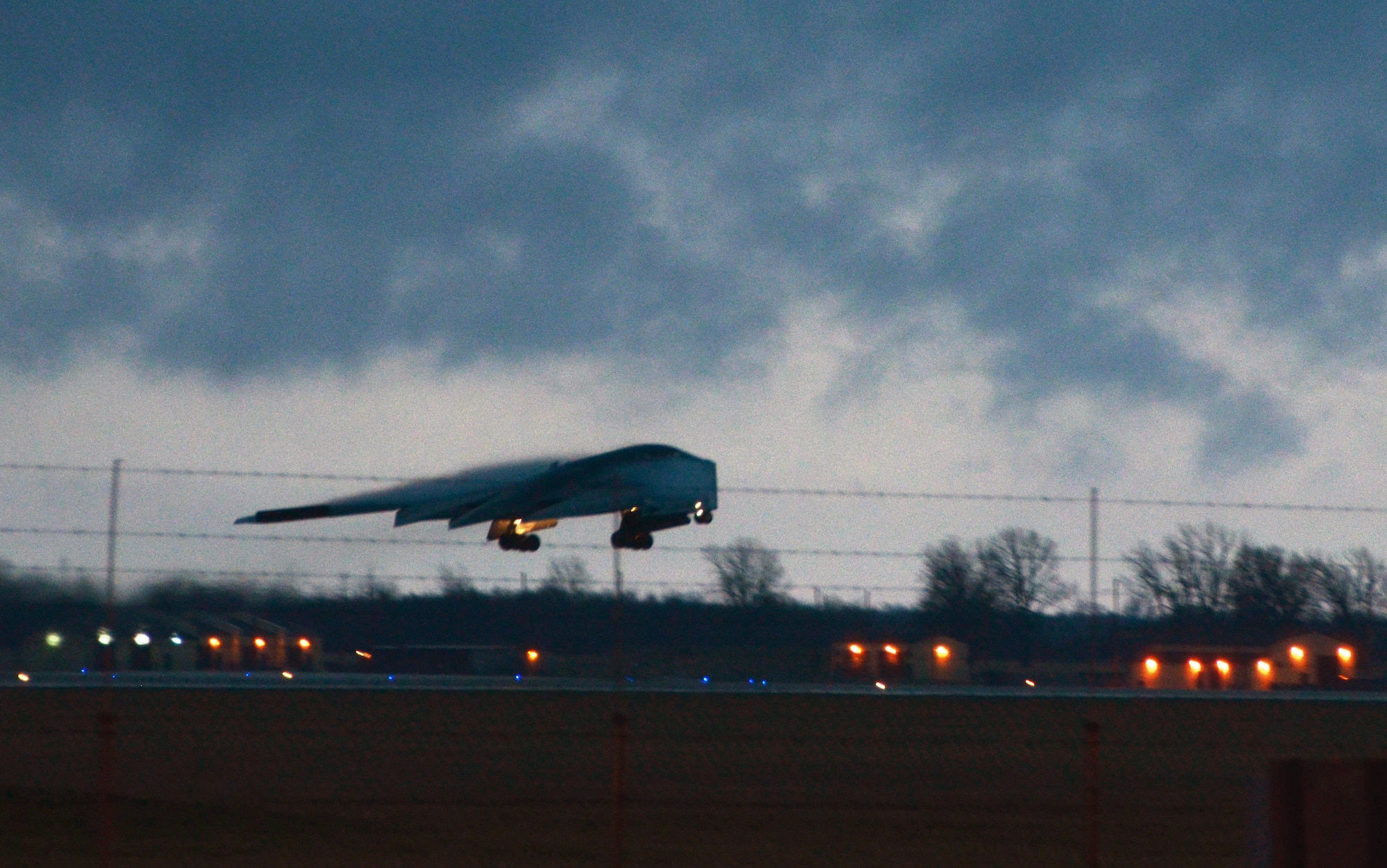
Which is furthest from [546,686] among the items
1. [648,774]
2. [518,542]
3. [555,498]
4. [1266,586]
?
[1266,586]

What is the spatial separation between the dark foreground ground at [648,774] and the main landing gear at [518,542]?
1.84 metres

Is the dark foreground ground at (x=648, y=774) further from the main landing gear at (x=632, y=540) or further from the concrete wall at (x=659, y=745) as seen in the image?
the main landing gear at (x=632, y=540)

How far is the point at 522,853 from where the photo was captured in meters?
11.8

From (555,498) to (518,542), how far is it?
4032 millimetres

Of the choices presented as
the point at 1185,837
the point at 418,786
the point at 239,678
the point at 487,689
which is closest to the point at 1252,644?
the point at 1185,837

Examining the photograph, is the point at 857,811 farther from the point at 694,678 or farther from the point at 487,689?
the point at 487,689

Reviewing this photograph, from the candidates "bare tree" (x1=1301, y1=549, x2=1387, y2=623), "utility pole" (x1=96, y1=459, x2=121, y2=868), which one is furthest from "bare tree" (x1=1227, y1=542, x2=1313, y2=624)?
"utility pole" (x1=96, y1=459, x2=121, y2=868)

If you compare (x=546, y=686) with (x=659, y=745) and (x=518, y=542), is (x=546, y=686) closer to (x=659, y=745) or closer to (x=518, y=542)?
(x=518, y=542)

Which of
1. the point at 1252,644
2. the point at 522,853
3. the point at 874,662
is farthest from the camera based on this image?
the point at 1252,644

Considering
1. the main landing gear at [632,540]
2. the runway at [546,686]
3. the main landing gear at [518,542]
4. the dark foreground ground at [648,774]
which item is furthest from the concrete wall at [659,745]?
the main landing gear at [632,540]

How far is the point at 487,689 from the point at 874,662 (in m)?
5.19

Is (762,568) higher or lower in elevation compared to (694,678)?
higher

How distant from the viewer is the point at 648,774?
15648 millimetres

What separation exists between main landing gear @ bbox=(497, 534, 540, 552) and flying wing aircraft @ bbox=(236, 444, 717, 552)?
0.02 metres
